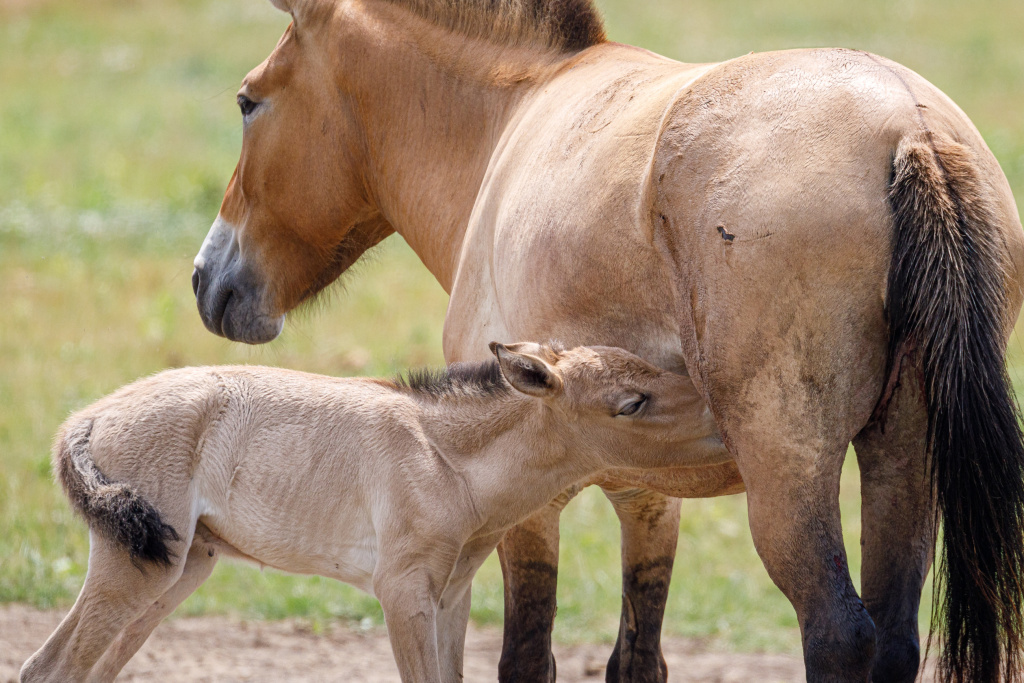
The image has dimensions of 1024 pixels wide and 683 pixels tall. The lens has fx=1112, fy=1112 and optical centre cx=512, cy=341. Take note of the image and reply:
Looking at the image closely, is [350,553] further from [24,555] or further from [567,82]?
[24,555]

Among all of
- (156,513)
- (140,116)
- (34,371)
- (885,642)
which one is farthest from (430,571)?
(140,116)

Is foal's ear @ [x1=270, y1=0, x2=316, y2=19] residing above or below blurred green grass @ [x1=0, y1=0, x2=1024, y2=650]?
above

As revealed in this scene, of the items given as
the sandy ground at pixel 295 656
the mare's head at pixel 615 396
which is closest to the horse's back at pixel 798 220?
the mare's head at pixel 615 396

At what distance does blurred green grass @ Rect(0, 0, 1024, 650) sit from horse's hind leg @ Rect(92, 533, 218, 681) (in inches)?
53.5

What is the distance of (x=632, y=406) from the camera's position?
3008 millimetres

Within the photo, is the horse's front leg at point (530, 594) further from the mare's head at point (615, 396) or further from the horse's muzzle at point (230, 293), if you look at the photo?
the horse's muzzle at point (230, 293)

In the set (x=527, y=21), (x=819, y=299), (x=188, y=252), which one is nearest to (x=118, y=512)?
(x=819, y=299)

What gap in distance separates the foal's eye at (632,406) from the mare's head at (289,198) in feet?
5.98

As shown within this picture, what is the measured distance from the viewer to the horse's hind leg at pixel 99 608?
3.27 m

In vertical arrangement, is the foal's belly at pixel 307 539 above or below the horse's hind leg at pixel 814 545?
below

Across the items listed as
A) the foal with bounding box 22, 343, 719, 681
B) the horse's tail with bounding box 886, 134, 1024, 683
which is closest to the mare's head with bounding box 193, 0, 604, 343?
the foal with bounding box 22, 343, 719, 681

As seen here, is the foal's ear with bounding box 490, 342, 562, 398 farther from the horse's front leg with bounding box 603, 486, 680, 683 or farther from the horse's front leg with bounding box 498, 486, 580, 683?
the horse's front leg with bounding box 603, 486, 680, 683

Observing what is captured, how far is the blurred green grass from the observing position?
Answer: 19.5 feet

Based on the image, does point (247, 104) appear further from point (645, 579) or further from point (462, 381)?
point (645, 579)
